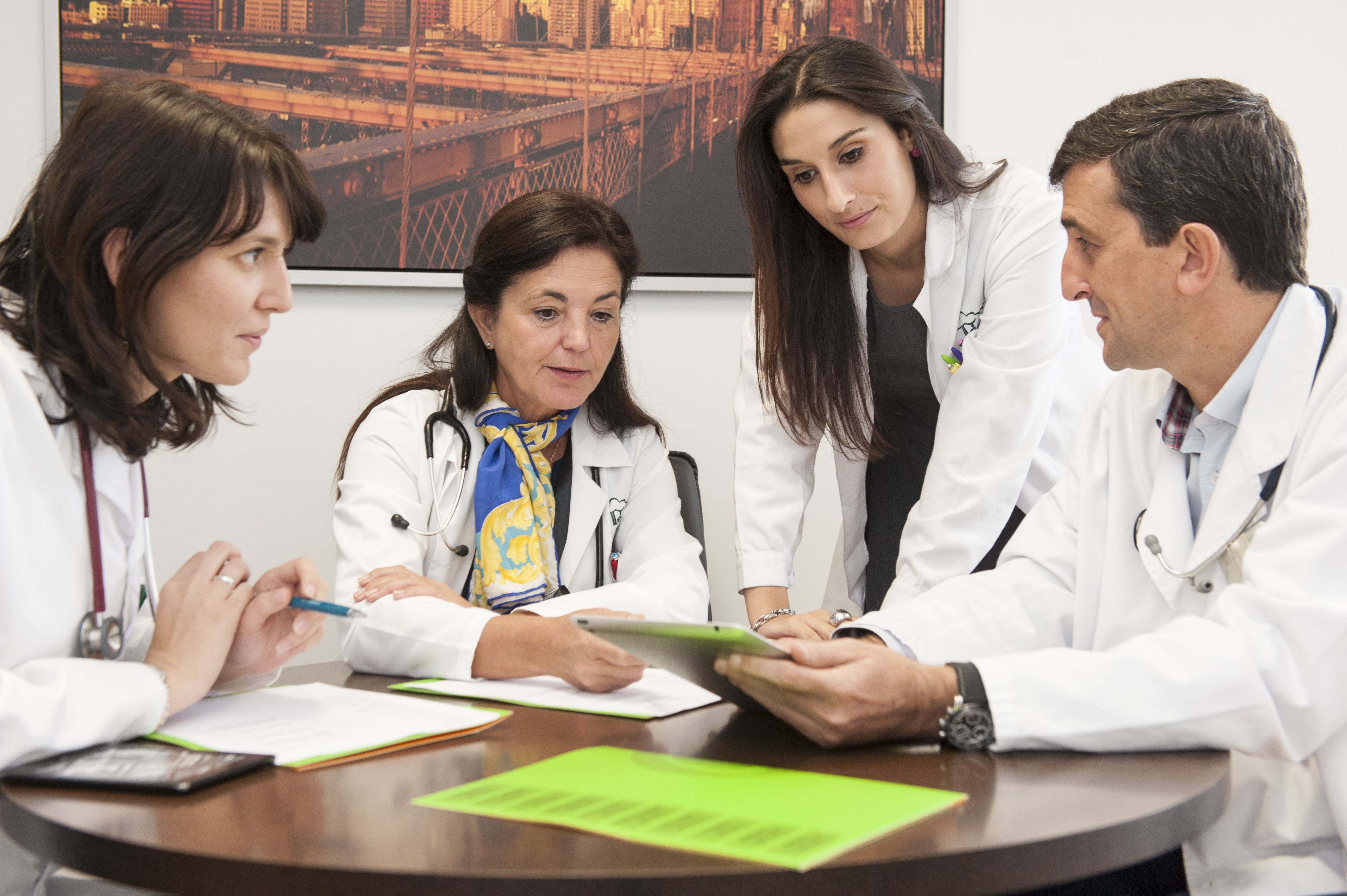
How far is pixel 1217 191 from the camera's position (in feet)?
4.37

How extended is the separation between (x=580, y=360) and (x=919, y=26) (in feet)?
4.52

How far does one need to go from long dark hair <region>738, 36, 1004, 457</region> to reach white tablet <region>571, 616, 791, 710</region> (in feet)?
3.46

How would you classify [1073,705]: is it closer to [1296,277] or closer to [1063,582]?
[1063,582]

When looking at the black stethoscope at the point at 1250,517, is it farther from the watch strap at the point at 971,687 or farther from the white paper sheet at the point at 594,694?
the white paper sheet at the point at 594,694

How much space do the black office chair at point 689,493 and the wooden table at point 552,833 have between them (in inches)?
52.5

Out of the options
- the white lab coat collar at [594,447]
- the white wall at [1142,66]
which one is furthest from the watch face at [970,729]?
the white wall at [1142,66]

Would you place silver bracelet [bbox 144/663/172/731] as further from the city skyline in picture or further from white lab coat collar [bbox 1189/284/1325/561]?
the city skyline in picture

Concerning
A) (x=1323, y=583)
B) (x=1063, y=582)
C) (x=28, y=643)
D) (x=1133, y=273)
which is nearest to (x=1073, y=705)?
(x=1323, y=583)

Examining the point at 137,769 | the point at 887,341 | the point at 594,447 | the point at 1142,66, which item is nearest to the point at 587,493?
the point at 594,447

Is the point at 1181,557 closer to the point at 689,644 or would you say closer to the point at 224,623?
the point at 689,644

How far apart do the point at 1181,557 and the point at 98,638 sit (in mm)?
1232

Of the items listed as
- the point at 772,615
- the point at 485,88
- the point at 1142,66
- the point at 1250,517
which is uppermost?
the point at 1142,66

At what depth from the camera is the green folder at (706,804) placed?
78 centimetres

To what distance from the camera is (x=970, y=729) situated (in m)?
1.08
